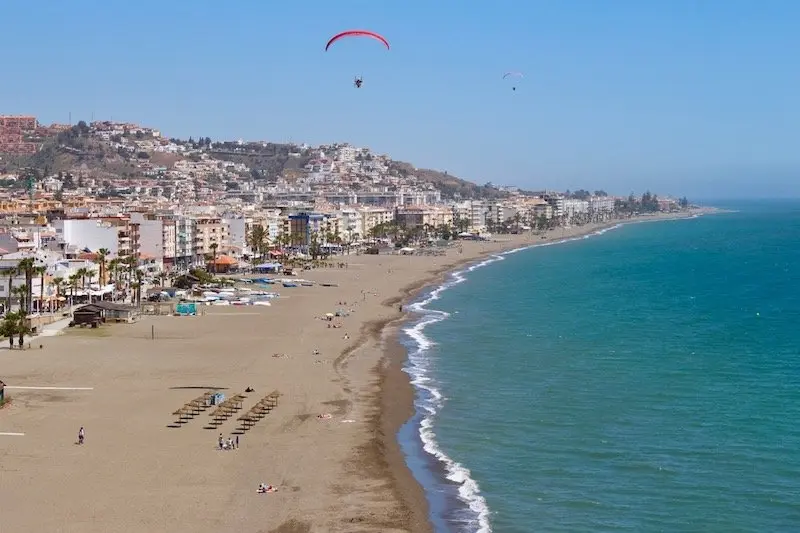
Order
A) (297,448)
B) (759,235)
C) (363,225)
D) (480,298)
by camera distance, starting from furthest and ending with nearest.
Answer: (759,235) < (363,225) < (480,298) < (297,448)

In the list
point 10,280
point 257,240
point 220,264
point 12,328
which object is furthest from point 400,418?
point 257,240

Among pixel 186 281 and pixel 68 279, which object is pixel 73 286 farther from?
pixel 186 281

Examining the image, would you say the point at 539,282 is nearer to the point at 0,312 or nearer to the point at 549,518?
the point at 0,312

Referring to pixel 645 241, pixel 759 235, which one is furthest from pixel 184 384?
pixel 759 235

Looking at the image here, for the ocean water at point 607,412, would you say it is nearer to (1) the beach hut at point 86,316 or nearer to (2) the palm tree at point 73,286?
(1) the beach hut at point 86,316

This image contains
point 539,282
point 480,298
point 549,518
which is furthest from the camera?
point 539,282

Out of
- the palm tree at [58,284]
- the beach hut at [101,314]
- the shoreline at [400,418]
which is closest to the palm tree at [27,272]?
the beach hut at [101,314]

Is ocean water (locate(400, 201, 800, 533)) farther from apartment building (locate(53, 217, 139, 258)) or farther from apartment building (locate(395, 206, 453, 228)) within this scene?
apartment building (locate(395, 206, 453, 228))

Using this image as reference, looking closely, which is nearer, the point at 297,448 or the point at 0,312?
the point at 297,448
